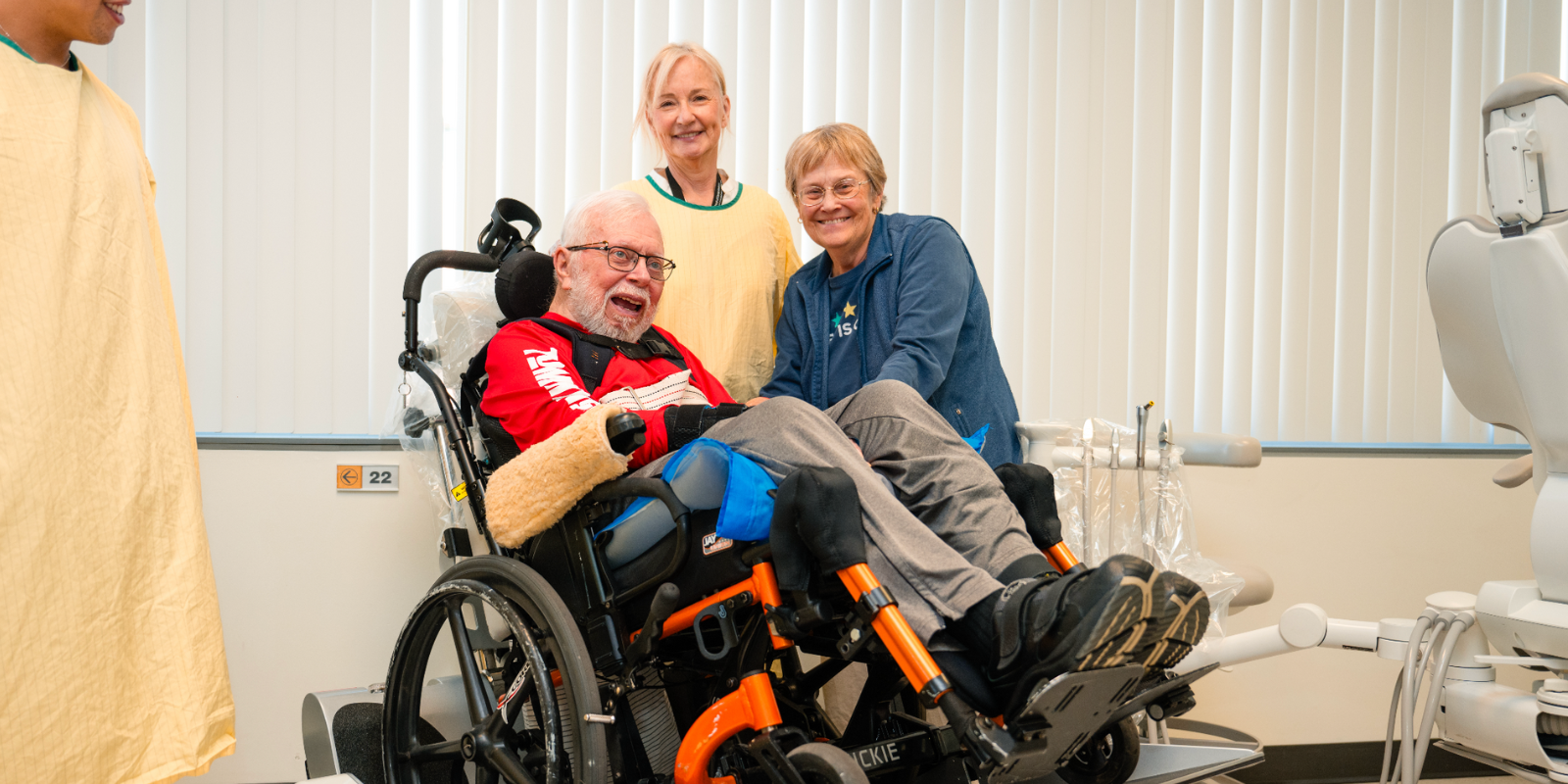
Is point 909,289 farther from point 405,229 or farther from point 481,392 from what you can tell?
point 405,229

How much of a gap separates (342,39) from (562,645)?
6.14 ft

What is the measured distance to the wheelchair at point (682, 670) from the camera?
1139mm

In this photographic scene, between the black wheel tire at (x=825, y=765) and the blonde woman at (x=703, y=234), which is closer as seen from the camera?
the black wheel tire at (x=825, y=765)

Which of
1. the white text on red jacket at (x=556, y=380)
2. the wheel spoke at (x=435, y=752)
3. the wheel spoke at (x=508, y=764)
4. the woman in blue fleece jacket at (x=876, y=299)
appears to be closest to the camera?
the wheel spoke at (x=508, y=764)

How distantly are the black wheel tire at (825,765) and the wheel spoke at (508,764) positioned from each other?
55 cm

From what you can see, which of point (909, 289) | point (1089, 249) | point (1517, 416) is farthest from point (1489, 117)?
point (1089, 249)

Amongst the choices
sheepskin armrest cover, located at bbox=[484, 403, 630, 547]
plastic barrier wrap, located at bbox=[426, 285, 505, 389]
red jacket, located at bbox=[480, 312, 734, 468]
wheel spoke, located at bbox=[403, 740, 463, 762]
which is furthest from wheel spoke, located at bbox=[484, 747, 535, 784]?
plastic barrier wrap, located at bbox=[426, 285, 505, 389]

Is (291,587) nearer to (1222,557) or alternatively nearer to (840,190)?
(840,190)

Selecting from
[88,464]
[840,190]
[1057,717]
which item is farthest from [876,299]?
[88,464]

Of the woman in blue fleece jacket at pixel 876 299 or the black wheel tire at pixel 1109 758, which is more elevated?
the woman in blue fleece jacket at pixel 876 299

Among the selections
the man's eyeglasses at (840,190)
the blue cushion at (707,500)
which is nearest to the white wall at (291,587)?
the blue cushion at (707,500)

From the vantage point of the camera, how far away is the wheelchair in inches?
44.8

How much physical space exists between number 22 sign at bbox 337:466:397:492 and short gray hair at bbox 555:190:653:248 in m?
0.90

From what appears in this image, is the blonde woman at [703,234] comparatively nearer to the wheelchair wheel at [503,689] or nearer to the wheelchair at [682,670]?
the wheelchair at [682,670]
